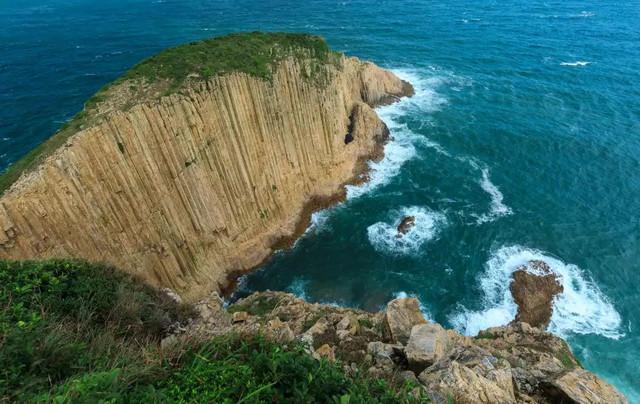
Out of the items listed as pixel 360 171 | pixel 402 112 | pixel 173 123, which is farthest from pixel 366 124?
pixel 173 123

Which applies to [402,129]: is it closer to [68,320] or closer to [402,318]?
[402,318]

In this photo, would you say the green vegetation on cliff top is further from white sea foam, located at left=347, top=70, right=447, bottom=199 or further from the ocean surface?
the ocean surface

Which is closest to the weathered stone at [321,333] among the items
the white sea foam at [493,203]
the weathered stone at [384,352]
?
the weathered stone at [384,352]

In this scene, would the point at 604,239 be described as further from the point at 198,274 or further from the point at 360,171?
the point at 198,274

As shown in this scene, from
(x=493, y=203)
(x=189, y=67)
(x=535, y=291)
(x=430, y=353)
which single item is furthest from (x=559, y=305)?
(x=189, y=67)

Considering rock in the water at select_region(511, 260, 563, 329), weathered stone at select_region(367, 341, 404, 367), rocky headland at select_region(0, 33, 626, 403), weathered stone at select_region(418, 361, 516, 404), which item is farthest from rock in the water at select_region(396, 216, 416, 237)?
weathered stone at select_region(418, 361, 516, 404)
